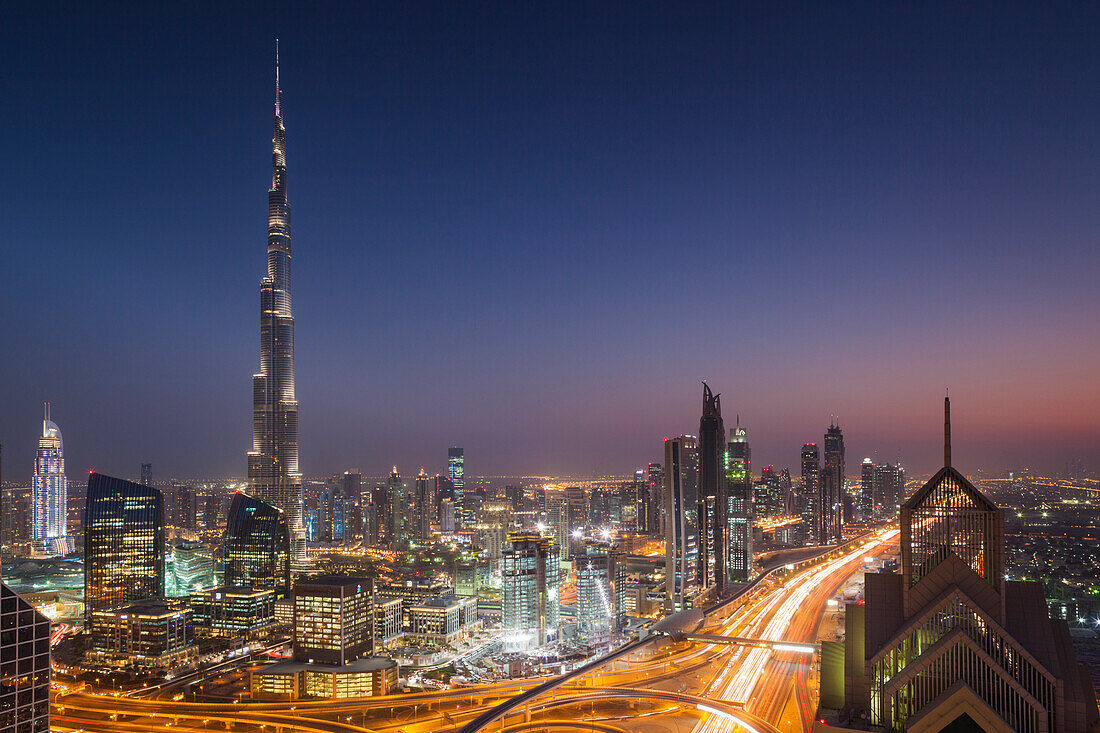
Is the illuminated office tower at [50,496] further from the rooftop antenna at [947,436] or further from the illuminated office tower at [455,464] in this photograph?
the rooftop antenna at [947,436]

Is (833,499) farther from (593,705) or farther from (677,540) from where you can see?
(593,705)

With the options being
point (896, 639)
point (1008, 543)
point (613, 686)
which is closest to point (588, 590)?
point (613, 686)

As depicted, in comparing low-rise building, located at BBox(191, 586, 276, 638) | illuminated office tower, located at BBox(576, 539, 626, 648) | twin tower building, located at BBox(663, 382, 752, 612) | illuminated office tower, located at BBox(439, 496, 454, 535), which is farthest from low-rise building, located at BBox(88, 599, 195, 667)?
illuminated office tower, located at BBox(439, 496, 454, 535)

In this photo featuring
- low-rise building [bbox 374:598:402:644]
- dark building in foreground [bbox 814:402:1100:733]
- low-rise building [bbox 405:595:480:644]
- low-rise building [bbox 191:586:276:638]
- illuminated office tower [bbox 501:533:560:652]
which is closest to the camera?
dark building in foreground [bbox 814:402:1100:733]

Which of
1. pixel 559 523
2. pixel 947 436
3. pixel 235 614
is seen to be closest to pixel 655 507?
pixel 559 523

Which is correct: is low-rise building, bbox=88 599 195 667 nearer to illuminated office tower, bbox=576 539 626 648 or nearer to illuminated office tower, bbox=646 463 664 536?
illuminated office tower, bbox=576 539 626 648

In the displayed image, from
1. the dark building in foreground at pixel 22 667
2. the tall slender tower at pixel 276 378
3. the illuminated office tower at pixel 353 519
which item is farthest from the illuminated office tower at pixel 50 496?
the dark building in foreground at pixel 22 667
